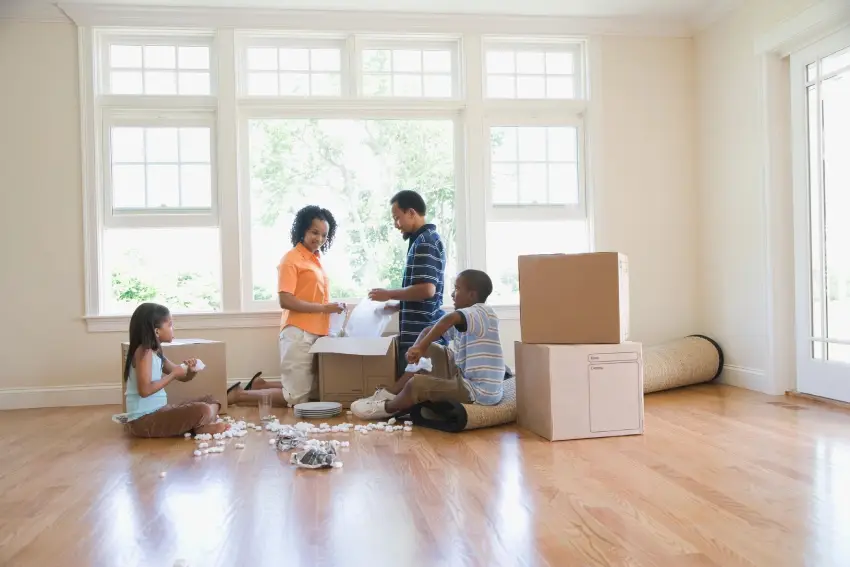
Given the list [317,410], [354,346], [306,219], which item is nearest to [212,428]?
[317,410]

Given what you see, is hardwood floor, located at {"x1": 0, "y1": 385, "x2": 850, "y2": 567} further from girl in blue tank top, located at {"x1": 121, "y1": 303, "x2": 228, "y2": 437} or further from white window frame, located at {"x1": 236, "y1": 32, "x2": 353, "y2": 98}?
white window frame, located at {"x1": 236, "y1": 32, "x2": 353, "y2": 98}

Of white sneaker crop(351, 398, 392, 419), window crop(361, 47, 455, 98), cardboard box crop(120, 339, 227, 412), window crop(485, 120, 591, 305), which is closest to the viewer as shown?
white sneaker crop(351, 398, 392, 419)

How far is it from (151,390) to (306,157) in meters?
2.04

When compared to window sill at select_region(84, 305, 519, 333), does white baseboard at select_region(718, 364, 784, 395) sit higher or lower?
lower

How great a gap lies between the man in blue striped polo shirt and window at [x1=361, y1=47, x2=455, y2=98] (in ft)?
3.96

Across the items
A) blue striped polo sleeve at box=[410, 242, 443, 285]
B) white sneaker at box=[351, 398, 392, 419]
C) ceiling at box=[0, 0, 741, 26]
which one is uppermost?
ceiling at box=[0, 0, 741, 26]

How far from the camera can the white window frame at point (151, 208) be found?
461 cm

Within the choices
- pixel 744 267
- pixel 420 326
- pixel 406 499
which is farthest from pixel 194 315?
pixel 744 267

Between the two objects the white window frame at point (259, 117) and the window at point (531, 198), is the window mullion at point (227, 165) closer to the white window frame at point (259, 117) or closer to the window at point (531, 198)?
the white window frame at point (259, 117)

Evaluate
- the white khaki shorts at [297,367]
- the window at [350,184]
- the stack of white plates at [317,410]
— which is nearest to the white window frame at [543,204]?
the window at [350,184]

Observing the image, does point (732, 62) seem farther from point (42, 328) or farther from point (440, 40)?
point (42, 328)

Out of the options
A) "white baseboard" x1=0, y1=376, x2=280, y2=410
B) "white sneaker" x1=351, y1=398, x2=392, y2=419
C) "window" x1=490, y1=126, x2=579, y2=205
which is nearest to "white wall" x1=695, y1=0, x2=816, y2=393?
"window" x1=490, y1=126, x2=579, y2=205

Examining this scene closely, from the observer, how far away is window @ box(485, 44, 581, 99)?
496 centimetres

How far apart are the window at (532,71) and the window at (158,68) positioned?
194 cm
